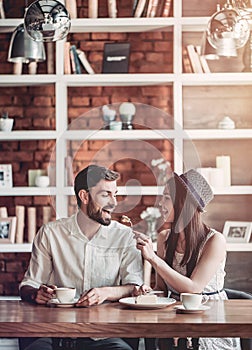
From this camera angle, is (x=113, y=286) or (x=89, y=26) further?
(x=89, y=26)

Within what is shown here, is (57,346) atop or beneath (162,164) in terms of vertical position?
beneath

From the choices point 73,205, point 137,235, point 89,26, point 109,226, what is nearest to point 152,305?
point 137,235

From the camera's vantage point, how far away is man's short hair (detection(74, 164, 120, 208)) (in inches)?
134

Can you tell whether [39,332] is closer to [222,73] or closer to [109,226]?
[109,226]

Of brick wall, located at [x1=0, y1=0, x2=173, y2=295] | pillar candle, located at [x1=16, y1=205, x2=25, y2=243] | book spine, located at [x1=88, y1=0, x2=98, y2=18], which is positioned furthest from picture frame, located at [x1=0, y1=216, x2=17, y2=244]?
book spine, located at [x1=88, y1=0, x2=98, y2=18]

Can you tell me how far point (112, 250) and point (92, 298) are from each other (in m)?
0.43

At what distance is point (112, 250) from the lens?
3.34 meters

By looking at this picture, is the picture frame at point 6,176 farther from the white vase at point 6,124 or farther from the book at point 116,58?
the book at point 116,58

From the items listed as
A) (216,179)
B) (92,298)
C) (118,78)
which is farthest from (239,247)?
(92,298)

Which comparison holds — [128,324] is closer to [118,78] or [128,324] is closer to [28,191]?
[28,191]

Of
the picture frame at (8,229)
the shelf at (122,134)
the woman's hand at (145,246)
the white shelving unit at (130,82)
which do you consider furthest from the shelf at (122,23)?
the woman's hand at (145,246)

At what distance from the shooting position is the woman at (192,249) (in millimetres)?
3160

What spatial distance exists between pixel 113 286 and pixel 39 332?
666 mm

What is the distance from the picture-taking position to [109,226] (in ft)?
11.2
